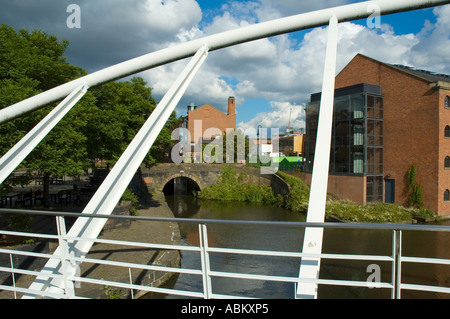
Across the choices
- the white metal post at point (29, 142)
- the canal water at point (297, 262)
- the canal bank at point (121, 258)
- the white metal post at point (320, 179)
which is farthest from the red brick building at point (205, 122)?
the white metal post at point (320, 179)

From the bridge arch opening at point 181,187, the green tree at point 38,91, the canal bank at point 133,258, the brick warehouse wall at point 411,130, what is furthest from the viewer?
the bridge arch opening at point 181,187

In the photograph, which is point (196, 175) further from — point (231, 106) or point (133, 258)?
point (133, 258)

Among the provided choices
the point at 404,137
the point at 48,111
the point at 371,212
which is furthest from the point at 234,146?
the point at 48,111

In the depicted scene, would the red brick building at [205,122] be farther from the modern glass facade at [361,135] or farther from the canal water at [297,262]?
the canal water at [297,262]

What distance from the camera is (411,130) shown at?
2038cm

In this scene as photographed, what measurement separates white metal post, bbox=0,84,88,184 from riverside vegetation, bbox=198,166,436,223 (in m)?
16.4

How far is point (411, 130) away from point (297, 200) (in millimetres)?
8236

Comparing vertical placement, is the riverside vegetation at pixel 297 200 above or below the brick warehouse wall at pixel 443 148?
below

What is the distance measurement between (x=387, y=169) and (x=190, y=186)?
18858mm

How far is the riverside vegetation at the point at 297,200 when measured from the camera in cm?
1822

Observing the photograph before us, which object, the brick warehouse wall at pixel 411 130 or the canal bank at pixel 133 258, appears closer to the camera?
the canal bank at pixel 133 258

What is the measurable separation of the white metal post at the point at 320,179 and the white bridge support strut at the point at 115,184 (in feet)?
6.06

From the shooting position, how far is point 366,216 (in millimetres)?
17781
